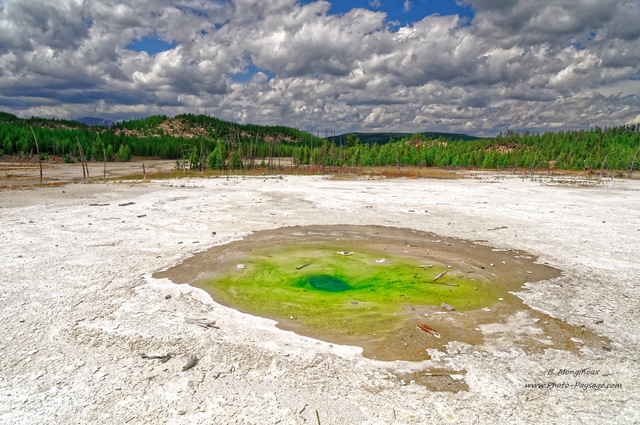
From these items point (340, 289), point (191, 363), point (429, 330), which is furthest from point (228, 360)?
point (340, 289)

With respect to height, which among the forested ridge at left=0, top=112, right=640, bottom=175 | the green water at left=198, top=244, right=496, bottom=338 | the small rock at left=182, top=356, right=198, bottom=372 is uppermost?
the forested ridge at left=0, top=112, right=640, bottom=175

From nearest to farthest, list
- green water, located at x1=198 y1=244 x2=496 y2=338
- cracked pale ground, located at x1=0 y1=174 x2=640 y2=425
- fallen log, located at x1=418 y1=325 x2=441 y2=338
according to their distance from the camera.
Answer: cracked pale ground, located at x1=0 y1=174 x2=640 y2=425 → fallen log, located at x1=418 y1=325 x2=441 y2=338 → green water, located at x1=198 y1=244 x2=496 y2=338

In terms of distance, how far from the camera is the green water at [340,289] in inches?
281

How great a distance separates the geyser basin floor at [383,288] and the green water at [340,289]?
24 mm

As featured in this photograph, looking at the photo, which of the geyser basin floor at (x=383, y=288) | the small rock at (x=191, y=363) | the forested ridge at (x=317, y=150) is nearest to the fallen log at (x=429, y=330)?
the geyser basin floor at (x=383, y=288)

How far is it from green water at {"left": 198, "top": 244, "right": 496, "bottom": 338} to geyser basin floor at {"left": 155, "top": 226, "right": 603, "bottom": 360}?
0.08 feet

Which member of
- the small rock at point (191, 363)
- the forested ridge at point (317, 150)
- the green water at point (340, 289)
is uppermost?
the forested ridge at point (317, 150)

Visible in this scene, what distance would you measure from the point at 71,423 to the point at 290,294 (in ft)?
16.1

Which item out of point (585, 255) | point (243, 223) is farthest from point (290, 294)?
point (585, 255)

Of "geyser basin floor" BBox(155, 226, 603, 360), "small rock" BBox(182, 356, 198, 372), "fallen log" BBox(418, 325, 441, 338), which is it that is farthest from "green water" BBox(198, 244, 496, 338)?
"small rock" BBox(182, 356, 198, 372)

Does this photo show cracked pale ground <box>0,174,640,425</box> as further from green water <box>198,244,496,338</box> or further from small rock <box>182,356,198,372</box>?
green water <box>198,244,496,338</box>

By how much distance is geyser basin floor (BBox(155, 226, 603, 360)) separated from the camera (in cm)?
644

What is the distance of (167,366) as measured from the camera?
5.37 m

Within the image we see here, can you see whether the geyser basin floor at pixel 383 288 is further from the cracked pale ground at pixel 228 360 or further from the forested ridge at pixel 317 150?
the forested ridge at pixel 317 150
